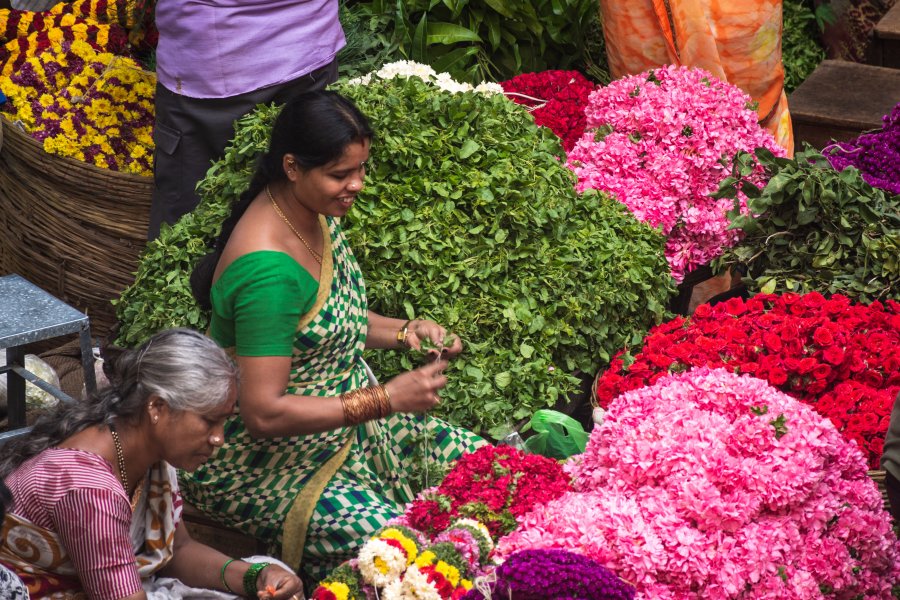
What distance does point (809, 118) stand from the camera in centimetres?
591

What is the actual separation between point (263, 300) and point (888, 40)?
5.08 metres

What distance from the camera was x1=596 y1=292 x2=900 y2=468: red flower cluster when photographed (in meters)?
3.35

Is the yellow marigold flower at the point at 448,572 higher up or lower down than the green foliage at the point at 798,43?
higher up

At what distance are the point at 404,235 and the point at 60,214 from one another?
5.86 feet

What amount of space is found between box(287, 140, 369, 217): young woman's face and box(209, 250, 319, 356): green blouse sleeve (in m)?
0.16

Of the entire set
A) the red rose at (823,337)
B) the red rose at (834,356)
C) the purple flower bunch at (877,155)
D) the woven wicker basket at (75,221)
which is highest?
the purple flower bunch at (877,155)

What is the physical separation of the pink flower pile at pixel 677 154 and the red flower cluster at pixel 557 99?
445 mm

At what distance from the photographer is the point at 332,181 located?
2.82 meters

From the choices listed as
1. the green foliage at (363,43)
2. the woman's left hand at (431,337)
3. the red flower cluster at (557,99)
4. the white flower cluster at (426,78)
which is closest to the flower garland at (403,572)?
the woman's left hand at (431,337)

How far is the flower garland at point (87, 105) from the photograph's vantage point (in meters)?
4.72

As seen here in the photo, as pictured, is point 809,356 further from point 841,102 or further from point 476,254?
point 841,102

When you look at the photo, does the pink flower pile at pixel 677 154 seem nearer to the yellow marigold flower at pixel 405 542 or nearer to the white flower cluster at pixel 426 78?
the white flower cluster at pixel 426 78

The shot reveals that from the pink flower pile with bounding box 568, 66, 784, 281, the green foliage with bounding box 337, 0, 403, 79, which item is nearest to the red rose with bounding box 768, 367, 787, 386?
the pink flower pile with bounding box 568, 66, 784, 281

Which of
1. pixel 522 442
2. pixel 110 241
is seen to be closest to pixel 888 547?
pixel 522 442
